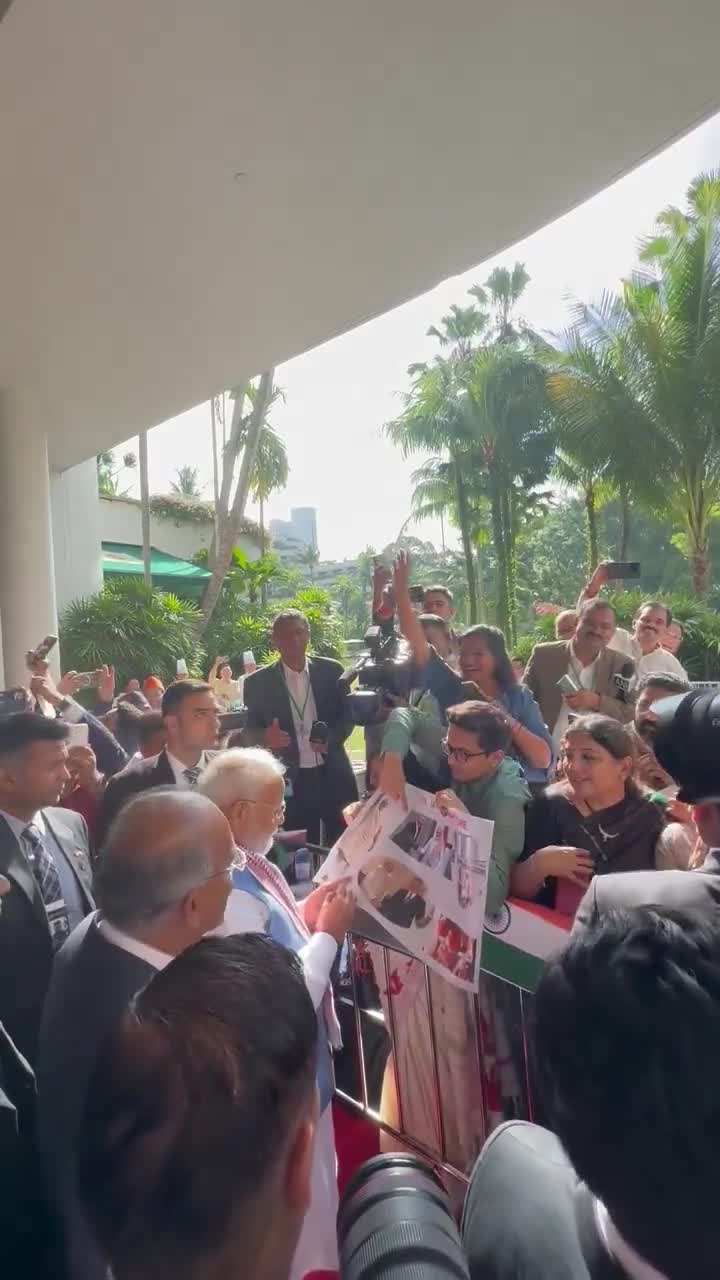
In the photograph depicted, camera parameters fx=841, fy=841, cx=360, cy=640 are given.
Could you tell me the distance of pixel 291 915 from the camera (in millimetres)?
2289

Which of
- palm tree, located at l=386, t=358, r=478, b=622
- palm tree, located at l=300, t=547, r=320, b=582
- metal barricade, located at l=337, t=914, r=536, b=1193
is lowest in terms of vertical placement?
metal barricade, located at l=337, t=914, r=536, b=1193

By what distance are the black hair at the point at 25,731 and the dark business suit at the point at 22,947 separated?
0.80 feet

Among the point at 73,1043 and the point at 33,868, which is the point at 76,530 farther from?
the point at 73,1043

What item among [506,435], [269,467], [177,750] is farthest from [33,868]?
[506,435]

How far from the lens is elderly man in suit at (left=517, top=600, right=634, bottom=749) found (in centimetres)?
430

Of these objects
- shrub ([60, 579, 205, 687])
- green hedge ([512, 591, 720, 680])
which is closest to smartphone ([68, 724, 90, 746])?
green hedge ([512, 591, 720, 680])

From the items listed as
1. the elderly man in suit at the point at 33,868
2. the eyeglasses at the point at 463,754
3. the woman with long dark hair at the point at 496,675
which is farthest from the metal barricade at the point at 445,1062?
the woman with long dark hair at the point at 496,675

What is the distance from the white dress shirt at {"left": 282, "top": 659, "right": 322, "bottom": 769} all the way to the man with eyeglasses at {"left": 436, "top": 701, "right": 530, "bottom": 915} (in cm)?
204

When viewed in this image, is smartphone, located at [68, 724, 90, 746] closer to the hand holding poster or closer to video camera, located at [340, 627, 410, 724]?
video camera, located at [340, 627, 410, 724]

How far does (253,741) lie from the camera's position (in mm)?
4695

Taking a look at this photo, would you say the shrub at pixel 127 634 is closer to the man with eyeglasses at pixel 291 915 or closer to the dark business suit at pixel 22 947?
the dark business suit at pixel 22 947

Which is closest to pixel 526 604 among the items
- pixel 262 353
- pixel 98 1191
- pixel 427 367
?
pixel 427 367

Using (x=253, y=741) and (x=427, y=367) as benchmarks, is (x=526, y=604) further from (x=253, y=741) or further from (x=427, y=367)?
(x=253, y=741)

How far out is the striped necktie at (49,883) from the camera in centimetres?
246
